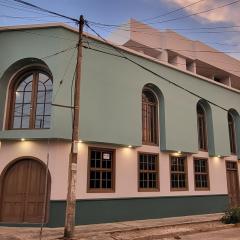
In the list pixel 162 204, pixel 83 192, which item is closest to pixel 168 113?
pixel 162 204

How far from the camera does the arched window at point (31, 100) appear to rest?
1312 cm

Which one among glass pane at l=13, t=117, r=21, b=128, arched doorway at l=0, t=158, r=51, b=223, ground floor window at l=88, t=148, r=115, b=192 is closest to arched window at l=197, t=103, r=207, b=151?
ground floor window at l=88, t=148, r=115, b=192

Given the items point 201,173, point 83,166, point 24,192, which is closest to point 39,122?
point 83,166

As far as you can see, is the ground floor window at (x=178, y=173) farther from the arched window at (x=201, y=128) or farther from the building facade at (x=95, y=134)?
the arched window at (x=201, y=128)

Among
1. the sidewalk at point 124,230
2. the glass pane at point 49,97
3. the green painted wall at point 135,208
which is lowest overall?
the sidewalk at point 124,230

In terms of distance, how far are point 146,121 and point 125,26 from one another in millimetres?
7417

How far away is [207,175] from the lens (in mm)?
18203

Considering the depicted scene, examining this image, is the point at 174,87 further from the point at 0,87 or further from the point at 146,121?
the point at 0,87

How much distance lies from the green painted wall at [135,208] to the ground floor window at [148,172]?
0.66m

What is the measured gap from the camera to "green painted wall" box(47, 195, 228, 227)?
40.1ft

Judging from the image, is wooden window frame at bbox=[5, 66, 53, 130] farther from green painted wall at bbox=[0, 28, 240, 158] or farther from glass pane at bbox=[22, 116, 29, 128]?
green painted wall at bbox=[0, 28, 240, 158]

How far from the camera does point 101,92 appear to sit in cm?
1376

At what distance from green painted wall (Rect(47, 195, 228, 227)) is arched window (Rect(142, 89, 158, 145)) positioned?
3.21 metres

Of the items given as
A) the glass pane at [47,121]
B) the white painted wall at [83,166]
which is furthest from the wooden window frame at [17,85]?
the white painted wall at [83,166]
